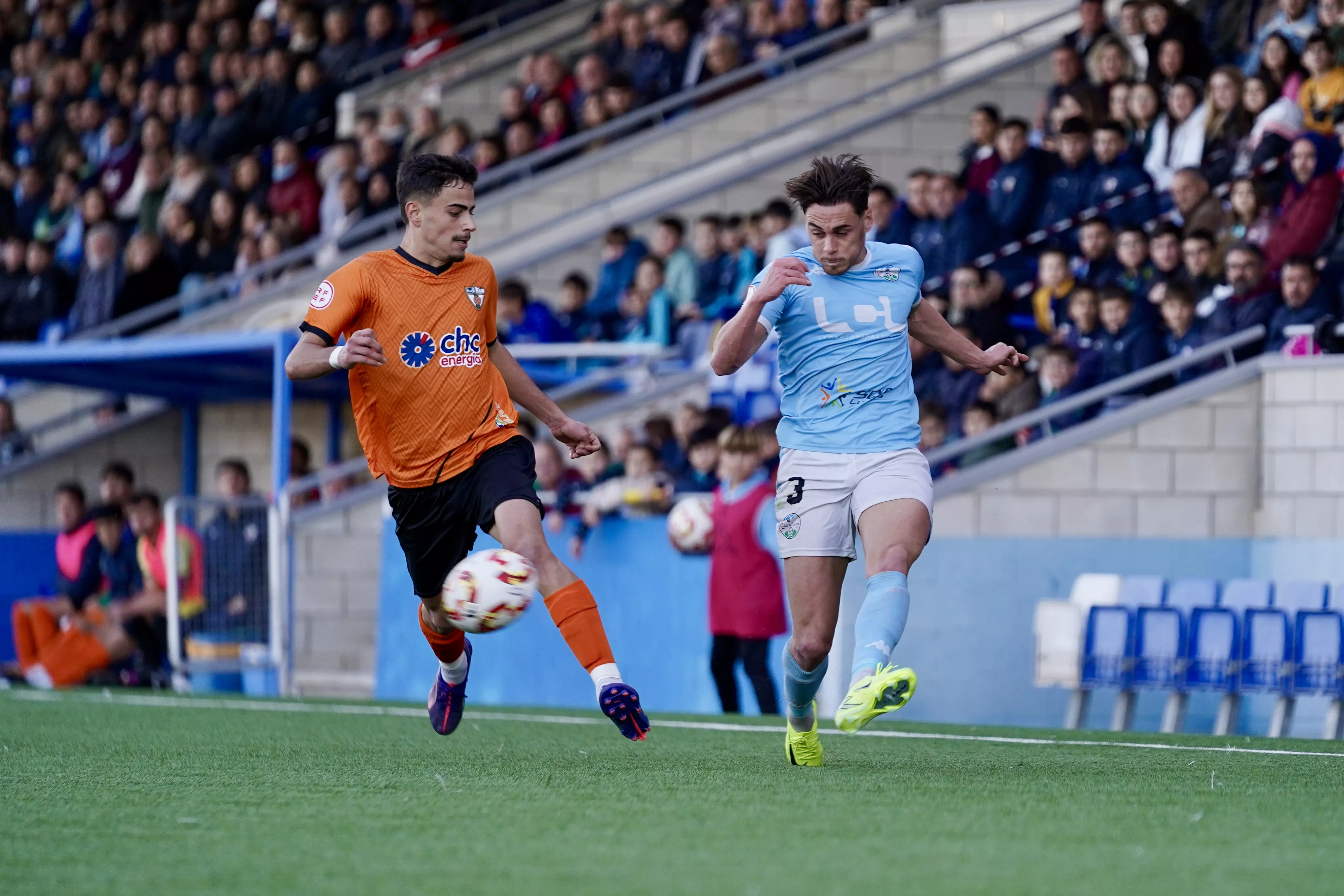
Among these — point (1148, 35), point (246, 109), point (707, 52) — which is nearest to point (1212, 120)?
point (1148, 35)

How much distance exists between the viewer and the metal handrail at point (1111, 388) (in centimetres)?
1182

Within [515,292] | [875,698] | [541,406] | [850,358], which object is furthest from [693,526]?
[875,698]

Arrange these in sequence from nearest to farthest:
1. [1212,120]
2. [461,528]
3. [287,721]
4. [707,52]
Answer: [461,528]
[287,721]
[1212,120]
[707,52]

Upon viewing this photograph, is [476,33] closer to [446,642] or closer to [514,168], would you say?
[514,168]

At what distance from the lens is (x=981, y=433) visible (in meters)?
12.2

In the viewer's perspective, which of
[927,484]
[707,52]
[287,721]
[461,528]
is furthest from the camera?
[707,52]

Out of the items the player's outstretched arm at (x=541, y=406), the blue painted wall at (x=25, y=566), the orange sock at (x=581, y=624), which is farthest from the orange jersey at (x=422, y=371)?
the blue painted wall at (x=25, y=566)

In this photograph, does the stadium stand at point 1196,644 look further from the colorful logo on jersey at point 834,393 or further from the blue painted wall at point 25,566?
the blue painted wall at point 25,566

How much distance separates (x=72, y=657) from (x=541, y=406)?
8.69 meters

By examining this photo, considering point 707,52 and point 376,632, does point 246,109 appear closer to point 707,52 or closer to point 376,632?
point 707,52

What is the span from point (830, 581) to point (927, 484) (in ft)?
1.56

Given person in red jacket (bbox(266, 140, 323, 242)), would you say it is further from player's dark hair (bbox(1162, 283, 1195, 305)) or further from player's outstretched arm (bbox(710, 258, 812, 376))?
player's outstretched arm (bbox(710, 258, 812, 376))

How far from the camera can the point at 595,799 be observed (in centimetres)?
557

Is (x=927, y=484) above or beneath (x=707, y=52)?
beneath
